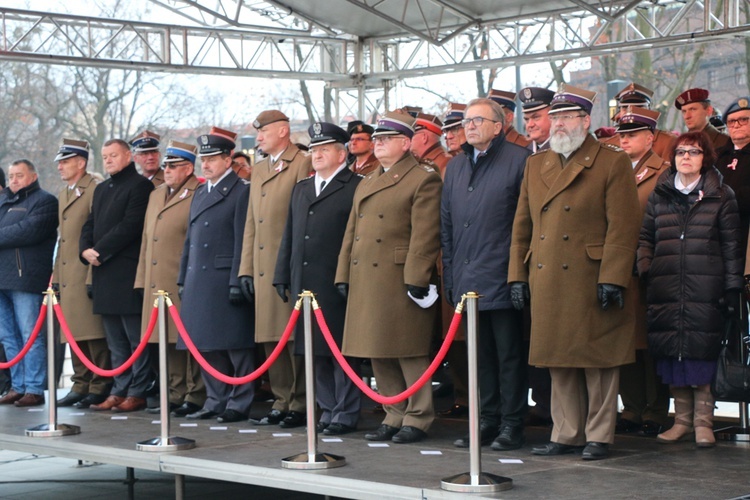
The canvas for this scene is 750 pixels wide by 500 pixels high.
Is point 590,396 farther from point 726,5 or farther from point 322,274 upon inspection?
point 726,5

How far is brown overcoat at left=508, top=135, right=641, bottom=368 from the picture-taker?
5.39 meters

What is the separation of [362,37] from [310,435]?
8.10 m

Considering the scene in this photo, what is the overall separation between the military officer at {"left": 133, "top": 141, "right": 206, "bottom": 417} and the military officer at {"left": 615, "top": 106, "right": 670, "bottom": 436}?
2.67 meters

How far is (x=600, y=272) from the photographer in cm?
534

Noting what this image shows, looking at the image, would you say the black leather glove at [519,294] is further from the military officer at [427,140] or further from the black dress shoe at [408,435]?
the military officer at [427,140]

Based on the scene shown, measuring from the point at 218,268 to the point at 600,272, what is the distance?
263 cm

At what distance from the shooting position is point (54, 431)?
266 inches

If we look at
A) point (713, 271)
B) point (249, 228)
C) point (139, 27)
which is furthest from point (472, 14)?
point (713, 271)

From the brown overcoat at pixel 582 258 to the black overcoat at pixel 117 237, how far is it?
3.18 meters

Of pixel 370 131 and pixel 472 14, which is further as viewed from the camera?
pixel 472 14

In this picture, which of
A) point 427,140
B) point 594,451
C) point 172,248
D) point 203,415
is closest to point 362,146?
point 427,140

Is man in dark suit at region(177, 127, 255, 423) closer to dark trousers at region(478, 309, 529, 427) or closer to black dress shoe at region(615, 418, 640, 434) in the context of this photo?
dark trousers at region(478, 309, 529, 427)

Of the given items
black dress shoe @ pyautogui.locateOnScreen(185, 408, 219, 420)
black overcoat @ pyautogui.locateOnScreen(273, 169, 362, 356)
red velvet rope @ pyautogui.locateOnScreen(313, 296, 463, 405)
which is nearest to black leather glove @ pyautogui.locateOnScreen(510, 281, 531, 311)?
red velvet rope @ pyautogui.locateOnScreen(313, 296, 463, 405)

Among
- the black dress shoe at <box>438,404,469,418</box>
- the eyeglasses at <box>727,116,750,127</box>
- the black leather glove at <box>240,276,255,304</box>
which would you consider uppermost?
the eyeglasses at <box>727,116,750,127</box>
